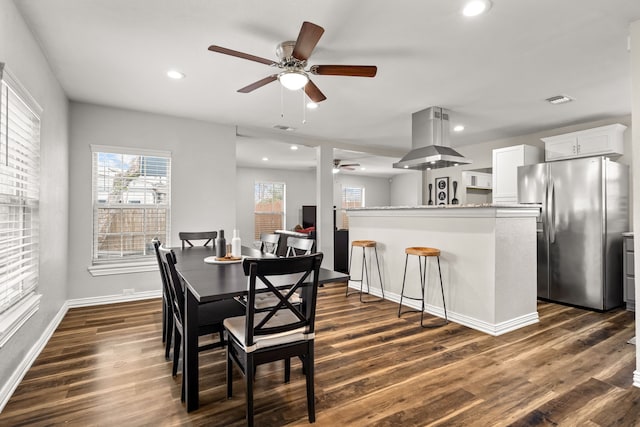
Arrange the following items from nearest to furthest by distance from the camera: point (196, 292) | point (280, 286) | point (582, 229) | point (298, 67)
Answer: point (196, 292), point (280, 286), point (298, 67), point (582, 229)

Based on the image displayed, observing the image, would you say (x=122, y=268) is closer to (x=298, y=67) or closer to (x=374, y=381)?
(x=298, y=67)

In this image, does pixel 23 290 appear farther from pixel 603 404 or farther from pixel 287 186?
pixel 287 186

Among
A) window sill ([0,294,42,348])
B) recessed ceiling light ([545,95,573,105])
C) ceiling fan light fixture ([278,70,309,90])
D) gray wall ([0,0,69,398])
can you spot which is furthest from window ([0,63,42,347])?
recessed ceiling light ([545,95,573,105])

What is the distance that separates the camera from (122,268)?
425 cm

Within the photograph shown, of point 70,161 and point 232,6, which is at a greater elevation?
point 232,6

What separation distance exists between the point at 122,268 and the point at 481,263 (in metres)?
4.26

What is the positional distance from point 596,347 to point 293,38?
11.8 ft

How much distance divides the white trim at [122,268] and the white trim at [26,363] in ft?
2.53

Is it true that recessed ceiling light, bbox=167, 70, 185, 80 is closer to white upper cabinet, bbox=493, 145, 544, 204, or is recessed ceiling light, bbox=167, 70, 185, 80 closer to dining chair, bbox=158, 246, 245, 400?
dining chair, bbox=158, 246, 245, 400

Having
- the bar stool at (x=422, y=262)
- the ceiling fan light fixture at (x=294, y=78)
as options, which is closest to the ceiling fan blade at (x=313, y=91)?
the ceiling fan light fixture at (x=294, y=78)

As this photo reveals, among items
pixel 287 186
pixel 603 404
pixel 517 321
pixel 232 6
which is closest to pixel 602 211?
pixel 517 321

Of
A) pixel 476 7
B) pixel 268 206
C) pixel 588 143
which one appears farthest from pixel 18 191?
pixel 268 206

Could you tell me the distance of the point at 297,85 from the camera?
2566mm

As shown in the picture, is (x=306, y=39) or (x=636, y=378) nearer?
(x=306, y=39)
